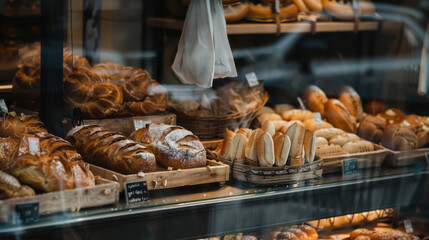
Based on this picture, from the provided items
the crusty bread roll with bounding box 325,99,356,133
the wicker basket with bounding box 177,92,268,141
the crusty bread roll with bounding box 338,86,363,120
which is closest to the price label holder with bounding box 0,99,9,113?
the wicker basket with bounding box 177,92,268,141

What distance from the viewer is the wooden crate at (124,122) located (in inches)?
104

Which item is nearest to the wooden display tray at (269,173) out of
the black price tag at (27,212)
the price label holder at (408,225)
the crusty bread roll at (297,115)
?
the crusty bread roll at (297,115)

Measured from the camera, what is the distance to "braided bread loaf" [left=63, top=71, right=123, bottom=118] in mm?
2617

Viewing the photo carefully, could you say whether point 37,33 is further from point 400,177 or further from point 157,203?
point 400,177

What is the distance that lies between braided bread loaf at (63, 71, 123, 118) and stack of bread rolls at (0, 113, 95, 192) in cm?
37

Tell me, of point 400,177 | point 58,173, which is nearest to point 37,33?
point 58,173

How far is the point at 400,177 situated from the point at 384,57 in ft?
5.53

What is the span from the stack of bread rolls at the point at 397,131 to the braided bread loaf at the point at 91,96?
158 centimetres

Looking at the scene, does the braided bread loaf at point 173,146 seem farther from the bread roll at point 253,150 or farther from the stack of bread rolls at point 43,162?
the stack of bread rolls at point 43,162

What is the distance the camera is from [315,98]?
3.56m

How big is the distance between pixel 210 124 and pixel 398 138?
1139 millimetres

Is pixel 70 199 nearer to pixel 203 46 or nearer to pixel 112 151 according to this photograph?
pixel 112 151

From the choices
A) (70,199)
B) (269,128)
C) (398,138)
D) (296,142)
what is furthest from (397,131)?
(70,199)

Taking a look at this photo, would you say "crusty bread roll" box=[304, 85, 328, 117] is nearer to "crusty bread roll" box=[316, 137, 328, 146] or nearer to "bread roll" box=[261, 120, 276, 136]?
"crusty bread roll" box=[316, 137, 328, 146]
